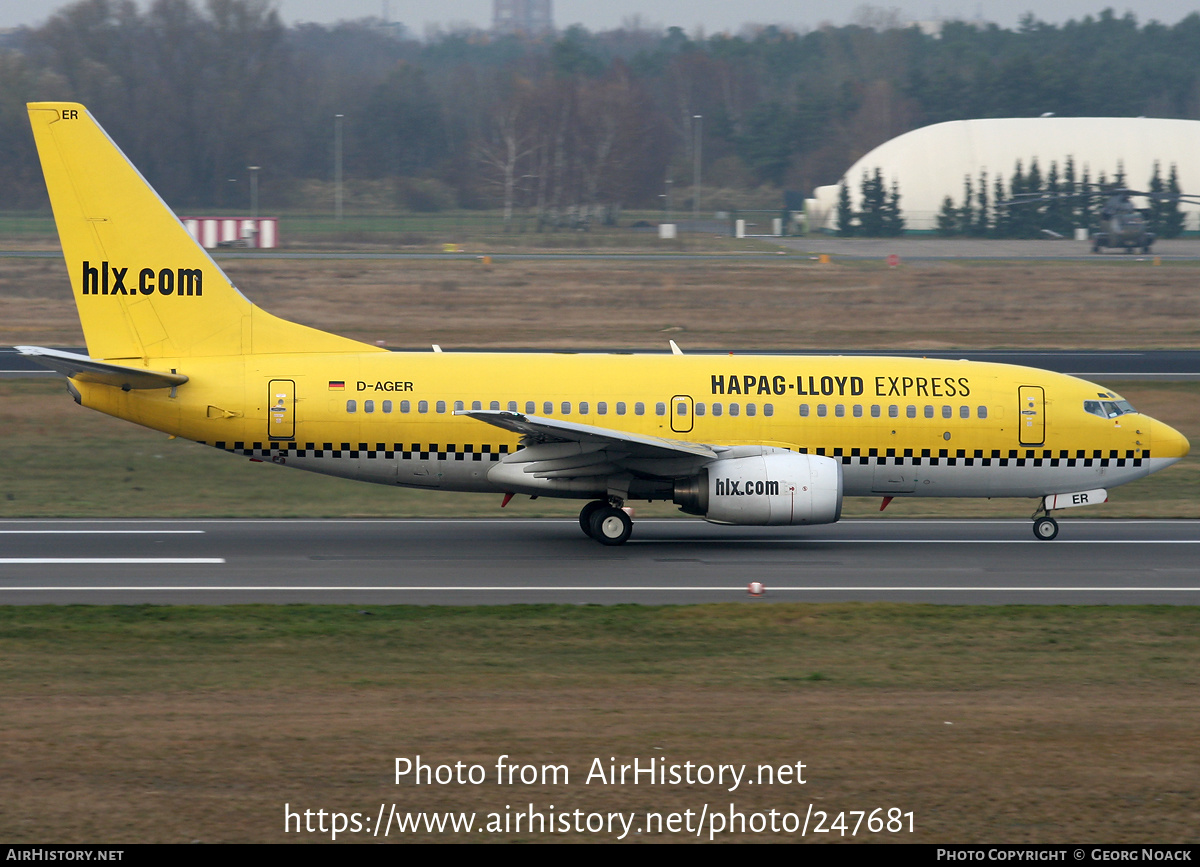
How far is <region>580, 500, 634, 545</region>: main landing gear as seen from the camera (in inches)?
934

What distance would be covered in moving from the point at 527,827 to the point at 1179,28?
588 feet

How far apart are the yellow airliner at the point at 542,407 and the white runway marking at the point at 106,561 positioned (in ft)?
8.07

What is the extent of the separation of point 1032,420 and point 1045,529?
2.14 meters

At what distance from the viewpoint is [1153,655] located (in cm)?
1590

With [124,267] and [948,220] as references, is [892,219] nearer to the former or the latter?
[948,220]

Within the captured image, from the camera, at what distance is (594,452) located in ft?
75.6

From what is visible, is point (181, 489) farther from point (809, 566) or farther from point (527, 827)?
point (527, 827)

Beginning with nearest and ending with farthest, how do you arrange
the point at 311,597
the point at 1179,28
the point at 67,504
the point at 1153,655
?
the point at 1153,655 < the point at 311,597 < the point at 67,504 < the point at 1179,28

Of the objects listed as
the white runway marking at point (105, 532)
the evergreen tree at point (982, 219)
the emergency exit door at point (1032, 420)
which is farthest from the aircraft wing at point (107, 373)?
the evergreen tree at point (982, 219)

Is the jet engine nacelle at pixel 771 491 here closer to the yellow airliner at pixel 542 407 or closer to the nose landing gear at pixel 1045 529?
the yellow airliner at pixel 542 407

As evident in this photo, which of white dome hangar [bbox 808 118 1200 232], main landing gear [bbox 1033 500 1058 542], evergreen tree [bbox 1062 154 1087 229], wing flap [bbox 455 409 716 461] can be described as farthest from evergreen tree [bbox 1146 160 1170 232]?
wing flap [bbox 455 409 716 461]

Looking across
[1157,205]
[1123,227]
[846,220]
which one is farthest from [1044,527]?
[1157,205]

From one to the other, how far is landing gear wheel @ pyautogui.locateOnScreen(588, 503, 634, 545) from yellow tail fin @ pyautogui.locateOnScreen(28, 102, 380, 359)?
570cm

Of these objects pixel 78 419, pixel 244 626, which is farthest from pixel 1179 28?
pixel 244 626
